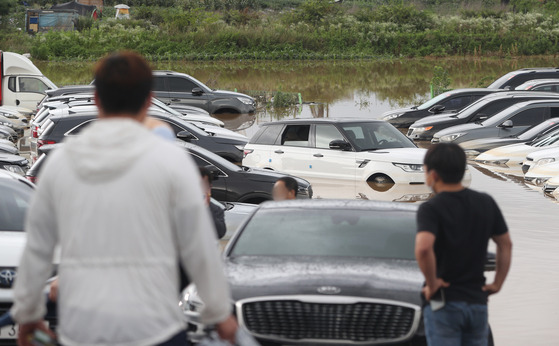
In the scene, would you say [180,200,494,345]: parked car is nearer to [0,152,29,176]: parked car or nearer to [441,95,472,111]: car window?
[0,152,29,176]: parked car

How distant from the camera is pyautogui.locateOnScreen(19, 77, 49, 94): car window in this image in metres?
34.4

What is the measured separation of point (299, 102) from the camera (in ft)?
126

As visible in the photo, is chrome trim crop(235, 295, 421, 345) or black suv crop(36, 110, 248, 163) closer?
chrome trim crop(235, 295, 421, 345)

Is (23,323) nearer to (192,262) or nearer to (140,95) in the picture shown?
(192,262)

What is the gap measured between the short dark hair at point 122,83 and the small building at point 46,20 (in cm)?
7249

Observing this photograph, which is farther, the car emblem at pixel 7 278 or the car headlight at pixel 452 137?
the car headlight at pixel 452 137

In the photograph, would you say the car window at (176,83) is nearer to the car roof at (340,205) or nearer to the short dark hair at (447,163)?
the car roof at (340,205)

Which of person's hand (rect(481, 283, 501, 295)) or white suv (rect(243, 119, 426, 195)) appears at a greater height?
person's hand (rect(481, 283, 501, 295))

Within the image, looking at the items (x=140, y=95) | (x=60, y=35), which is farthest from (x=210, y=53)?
(x=140, y=95)

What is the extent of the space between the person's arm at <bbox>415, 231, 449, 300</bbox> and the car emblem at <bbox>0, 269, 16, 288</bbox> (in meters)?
3.73

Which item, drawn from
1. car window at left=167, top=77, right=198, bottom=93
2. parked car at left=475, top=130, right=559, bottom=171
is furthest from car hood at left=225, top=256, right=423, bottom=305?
car window at left=167, top=77, right=198, bottom=93

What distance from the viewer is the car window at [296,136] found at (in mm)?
18272

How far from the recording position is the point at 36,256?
12.1ft

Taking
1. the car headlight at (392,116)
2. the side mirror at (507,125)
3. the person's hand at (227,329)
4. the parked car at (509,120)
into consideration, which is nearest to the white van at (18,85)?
the car headlight at (392,116)
